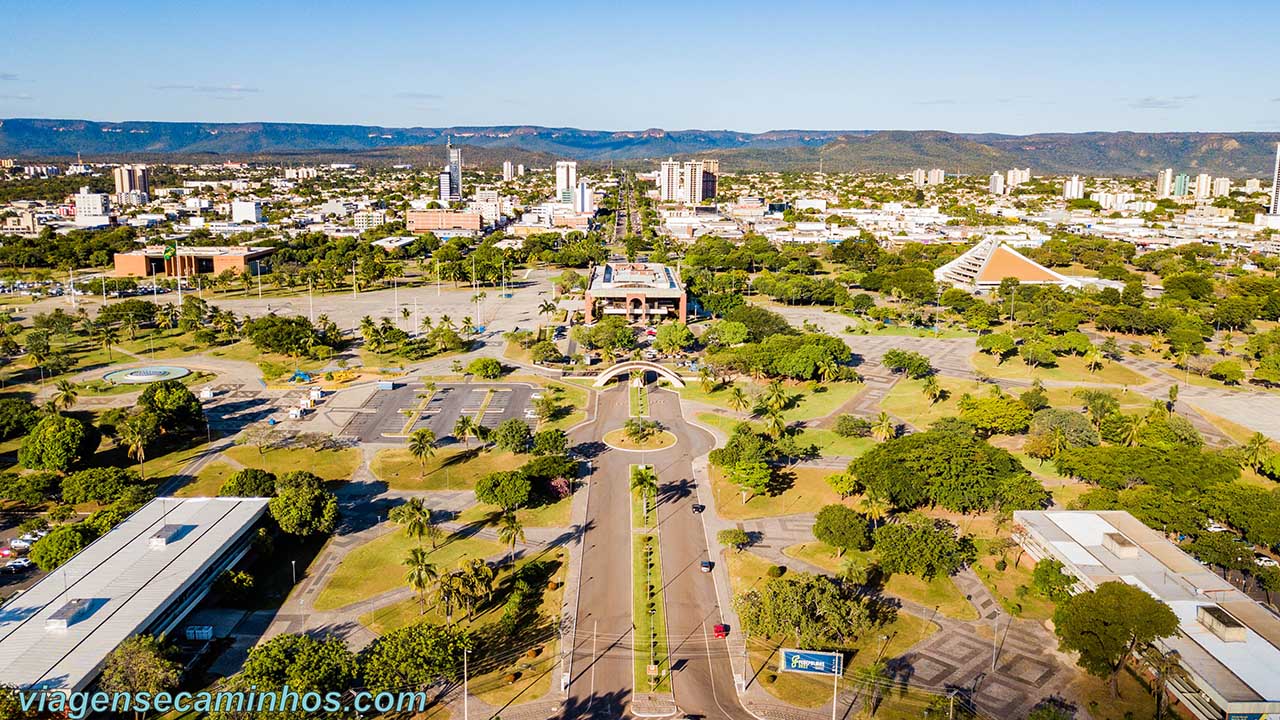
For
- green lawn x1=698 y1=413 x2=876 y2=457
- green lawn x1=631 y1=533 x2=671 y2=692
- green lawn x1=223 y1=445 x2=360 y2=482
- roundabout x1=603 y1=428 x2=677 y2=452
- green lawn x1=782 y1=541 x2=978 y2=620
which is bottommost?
green lawn x1=631 y1=533 x2=671 y2=692

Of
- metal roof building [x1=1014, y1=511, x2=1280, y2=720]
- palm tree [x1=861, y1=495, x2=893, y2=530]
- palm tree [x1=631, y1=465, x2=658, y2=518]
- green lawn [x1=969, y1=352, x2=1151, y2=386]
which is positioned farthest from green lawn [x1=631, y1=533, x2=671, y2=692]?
green lawn [x1=969, y1=352, x2=1151, y2=386]

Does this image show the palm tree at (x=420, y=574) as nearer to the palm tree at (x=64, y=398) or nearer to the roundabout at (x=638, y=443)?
the roundabout at (x=638, y=443)

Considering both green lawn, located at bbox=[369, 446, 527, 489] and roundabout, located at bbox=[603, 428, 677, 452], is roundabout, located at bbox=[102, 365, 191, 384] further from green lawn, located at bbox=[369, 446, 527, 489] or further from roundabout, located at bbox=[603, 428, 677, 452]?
roundabout, located at bbox=[603, 428, 677, 452]

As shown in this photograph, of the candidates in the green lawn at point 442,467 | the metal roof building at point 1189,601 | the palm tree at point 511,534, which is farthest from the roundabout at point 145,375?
the metal roof building at point 1189,601

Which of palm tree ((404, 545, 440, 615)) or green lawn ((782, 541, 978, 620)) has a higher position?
Answer: palm tree ((404, 545, 440, 615))

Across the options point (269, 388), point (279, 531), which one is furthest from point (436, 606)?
point (269, 388)

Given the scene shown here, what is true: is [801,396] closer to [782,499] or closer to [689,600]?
[782,499]
